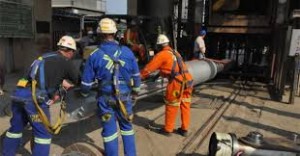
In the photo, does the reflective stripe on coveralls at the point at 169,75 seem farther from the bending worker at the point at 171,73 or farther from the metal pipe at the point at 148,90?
the metal pipe at the point at 148,90

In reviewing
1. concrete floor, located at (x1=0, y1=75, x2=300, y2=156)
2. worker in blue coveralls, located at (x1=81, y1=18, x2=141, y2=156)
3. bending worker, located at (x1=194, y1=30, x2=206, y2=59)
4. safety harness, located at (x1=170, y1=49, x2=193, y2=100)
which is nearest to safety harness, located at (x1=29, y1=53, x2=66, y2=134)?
worker in blue coveralls, located at (x1=81, y1=18, x2=141, y2=156)

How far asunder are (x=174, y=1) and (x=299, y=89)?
6741 millimetres

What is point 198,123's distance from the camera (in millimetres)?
7512

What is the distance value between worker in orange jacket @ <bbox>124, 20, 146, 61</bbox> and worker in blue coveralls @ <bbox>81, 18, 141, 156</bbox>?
17.9ft

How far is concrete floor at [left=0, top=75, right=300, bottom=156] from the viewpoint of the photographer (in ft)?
19.8

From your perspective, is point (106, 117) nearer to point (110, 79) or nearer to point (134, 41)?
point (110, 79)

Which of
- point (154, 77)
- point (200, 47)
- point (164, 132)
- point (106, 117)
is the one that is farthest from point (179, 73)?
point (200, 47)

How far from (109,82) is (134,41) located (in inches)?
231

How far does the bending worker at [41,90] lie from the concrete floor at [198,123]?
995 millimetres

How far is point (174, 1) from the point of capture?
1609 centimetres

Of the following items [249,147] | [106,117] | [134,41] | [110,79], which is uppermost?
Result: [134,41]

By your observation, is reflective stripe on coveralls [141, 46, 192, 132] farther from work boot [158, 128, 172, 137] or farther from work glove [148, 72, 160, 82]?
work glove [148, 72, 160, 82]

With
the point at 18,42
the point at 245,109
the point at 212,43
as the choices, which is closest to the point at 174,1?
the point at 212,43

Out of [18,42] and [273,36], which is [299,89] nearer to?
[273,36]
